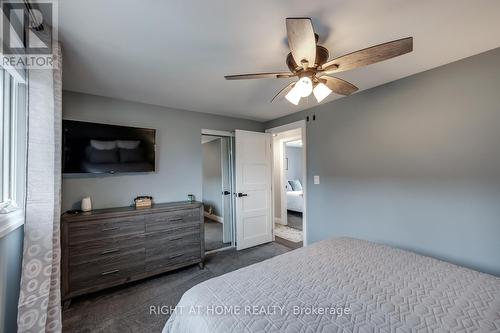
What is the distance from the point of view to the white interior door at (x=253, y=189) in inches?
140

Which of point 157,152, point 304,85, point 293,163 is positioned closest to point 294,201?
point 293,163

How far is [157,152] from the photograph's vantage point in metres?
3.00

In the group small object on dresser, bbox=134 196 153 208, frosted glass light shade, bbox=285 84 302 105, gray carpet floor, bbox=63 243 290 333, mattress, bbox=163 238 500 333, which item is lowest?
gray carpet floor, bbox=63 243 290 333

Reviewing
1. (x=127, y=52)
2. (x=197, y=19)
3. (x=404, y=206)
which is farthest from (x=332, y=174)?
(x=127, y=52)

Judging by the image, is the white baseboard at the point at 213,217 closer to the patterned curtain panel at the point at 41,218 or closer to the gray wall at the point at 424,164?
the gray wall at the point at 424,164

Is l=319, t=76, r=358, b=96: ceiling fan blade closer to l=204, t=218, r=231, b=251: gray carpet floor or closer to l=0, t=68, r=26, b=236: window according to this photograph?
l=0, t=68, r=26, b=236: window

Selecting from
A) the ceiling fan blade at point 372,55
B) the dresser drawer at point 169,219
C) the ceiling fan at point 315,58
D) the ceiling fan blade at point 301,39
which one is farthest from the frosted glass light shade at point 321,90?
the dresser drawer at point 169,219

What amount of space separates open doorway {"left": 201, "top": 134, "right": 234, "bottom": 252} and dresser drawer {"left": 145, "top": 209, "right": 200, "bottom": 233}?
39.3 inches

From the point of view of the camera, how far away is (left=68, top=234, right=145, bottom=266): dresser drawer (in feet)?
6.93

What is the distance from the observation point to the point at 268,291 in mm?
1158

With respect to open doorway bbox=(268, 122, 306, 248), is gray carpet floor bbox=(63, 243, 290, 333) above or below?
below

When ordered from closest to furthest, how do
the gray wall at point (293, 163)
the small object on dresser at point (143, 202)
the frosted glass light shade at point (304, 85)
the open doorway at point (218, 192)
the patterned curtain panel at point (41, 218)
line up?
the patterned curtain panel at point (41, 218), the frosted glass light shade at point (304, 85), the small object on dresser at point (143, 202), the open doorway at point (218, 192), the gray wall at point (293, 163)

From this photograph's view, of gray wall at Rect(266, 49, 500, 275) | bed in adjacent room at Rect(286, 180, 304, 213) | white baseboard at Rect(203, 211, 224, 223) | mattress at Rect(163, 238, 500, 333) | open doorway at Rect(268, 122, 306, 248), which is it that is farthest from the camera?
bed in adjacent room at Rect(286, 180, 304, 213)

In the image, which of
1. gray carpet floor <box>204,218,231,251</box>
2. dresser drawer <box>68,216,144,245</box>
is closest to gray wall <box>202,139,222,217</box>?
gray carpet floor <box>204,218,231,251</box>
